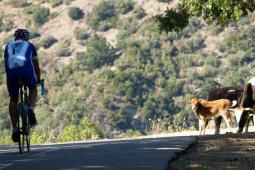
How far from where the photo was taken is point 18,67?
15930 millimetres

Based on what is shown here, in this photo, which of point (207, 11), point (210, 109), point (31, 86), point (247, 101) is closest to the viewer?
point (31, 86)

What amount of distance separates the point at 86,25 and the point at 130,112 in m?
34.7

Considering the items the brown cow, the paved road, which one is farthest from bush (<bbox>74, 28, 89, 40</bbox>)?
the paved road

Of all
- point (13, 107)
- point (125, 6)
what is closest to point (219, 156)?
point (13, 107)

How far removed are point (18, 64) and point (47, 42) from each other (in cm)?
10487

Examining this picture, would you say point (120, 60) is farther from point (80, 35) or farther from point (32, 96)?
point (32, 96)

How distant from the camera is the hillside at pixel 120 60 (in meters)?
91.8

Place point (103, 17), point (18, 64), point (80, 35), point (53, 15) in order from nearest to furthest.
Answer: point (18, 64) → point (80, 35) → point (103, 17) → point (53, 15)

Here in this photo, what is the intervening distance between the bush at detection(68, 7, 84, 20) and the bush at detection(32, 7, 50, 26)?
4389mm

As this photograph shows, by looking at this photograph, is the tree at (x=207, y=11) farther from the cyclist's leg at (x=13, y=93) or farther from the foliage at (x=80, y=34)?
the foliage at (x=80, y=34)

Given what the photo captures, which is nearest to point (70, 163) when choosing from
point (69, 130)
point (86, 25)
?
point (69, 130)

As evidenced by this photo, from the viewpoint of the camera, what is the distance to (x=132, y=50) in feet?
373

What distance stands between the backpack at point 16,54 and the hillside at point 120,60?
6406 centimetres

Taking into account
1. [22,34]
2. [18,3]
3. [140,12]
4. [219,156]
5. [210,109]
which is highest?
[18,3]
